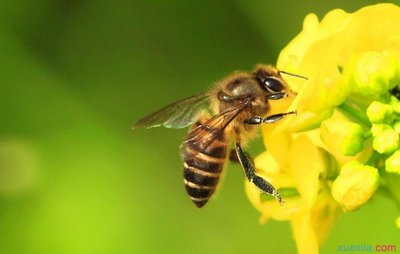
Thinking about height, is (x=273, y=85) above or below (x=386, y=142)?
above

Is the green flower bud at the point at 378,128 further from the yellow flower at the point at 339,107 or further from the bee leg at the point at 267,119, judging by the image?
the bee leg at the point at 267,119

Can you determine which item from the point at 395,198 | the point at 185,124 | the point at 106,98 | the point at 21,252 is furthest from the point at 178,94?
the point at 395,198

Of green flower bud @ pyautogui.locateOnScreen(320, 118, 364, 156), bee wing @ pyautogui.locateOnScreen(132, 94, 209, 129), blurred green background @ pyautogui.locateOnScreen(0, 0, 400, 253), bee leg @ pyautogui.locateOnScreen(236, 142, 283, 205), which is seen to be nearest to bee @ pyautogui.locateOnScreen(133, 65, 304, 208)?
bee leg @ pyautogui.locateOnScreen(236, 142, 283, 205)

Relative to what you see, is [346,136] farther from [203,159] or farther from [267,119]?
[203,159]

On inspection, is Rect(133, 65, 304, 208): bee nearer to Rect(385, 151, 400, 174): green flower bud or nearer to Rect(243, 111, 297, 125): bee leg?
Rect(243, 111, 297, 125): bee leg

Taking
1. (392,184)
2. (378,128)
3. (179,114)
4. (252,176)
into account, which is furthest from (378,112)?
(179,114)

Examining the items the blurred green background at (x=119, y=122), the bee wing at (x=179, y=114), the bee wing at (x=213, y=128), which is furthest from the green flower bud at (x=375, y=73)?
the blurred green background at (x=119, y=122)
